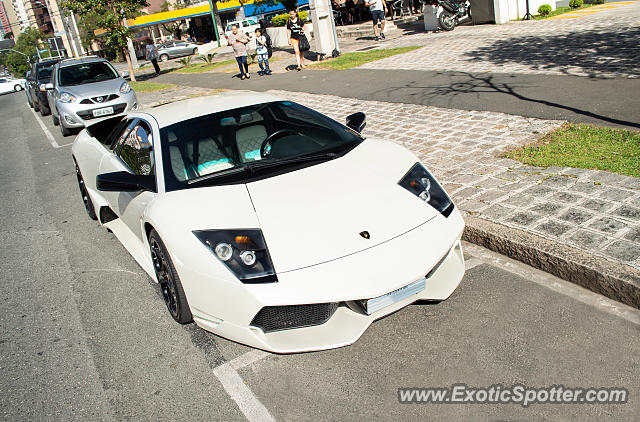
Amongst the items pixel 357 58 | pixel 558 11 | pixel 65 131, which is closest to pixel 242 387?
pixel 65 131

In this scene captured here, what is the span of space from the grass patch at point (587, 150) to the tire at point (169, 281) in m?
4.02

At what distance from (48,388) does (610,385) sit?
3296 mm

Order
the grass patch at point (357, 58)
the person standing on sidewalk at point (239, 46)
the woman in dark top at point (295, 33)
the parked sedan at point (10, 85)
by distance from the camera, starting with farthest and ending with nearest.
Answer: the parked sedan at point (10, 85)
the person standing on sidewalk at point (239, 46)
the woman in dark top at point (295, 33)
the grass patch at point (357, 58)

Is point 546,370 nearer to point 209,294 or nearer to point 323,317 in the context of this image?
point 323,317

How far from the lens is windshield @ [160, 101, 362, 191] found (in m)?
4.01

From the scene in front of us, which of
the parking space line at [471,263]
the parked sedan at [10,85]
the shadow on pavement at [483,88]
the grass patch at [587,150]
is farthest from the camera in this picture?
the parked sedan at [10,85]

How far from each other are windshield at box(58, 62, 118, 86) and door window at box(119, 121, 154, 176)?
10168mm

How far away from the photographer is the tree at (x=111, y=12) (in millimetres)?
23094

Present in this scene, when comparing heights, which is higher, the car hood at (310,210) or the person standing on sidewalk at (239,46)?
the person standing on sidewalk at (239,46)

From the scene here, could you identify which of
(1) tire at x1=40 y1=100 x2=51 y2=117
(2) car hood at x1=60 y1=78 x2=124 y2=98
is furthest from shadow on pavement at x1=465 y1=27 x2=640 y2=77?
(1) tire at x1=40 y1=100 x2=51 y2=117

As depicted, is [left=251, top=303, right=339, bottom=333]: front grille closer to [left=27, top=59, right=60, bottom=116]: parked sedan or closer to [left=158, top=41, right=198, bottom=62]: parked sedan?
[left=27, top=59, right=60, bottom=116]: parked sedan

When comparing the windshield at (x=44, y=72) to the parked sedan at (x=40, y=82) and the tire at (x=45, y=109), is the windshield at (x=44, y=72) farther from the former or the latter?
the tire at (x=45, y=109)

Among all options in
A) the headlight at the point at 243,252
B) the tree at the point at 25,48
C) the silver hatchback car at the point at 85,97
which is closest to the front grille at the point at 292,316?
the headlight at the point at 243,252

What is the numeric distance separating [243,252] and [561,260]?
228 centimetres
